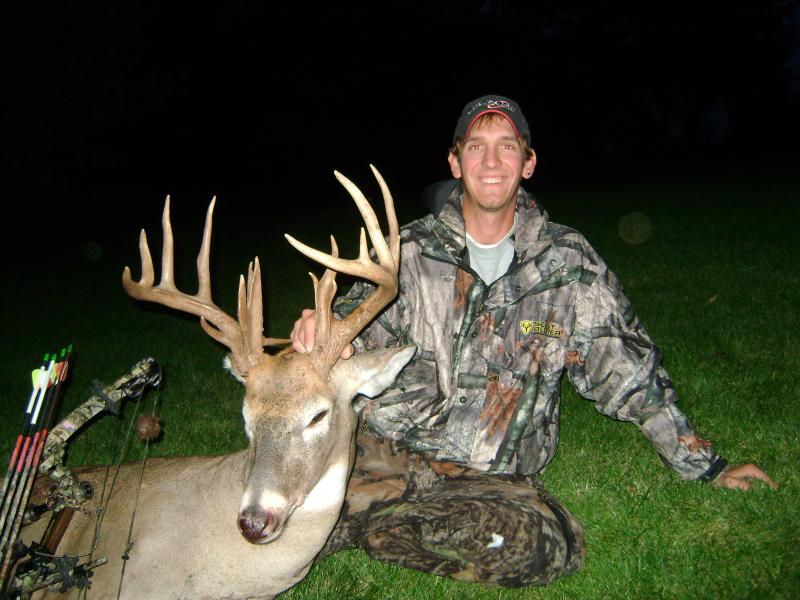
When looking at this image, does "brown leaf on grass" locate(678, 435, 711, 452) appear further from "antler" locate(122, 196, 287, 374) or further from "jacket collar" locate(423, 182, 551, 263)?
"antler" locate(122, 196, 287, 374)

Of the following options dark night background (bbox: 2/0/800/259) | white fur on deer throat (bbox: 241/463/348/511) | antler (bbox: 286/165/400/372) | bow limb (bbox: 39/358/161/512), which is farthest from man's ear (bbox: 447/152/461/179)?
dark night background (bbox: 2/0/800/259)

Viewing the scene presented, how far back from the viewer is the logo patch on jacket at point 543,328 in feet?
12.2

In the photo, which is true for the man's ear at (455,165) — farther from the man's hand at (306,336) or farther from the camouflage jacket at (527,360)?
the man's hand at (306,336)

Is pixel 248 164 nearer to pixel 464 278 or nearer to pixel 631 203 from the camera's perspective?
pixel 631 203

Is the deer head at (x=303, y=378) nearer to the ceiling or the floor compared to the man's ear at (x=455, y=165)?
nearer to the floor

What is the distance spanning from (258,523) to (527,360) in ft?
5.30

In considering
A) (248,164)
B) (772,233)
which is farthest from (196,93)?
(772,233)

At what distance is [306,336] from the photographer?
3.33 metres

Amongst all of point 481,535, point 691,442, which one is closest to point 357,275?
point 481,535

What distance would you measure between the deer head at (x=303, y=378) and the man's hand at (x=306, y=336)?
0.16 feet

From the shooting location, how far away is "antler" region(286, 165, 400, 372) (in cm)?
318

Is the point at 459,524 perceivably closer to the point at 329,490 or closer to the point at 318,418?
the point at 329,490

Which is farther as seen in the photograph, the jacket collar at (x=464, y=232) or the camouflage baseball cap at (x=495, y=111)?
the camouflage baseball cap at (x=495, y=111)

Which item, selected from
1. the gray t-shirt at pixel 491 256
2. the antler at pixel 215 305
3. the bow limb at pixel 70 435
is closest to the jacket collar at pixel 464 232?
the gray t-shirt at pixel 491 256
